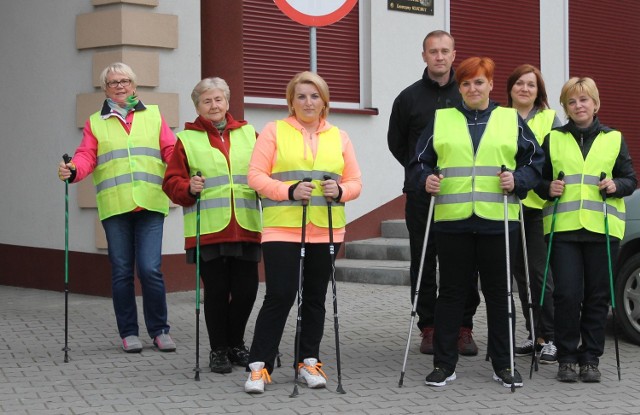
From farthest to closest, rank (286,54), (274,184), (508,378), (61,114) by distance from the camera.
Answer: (286,54) < (61,114) < (508,378) < (274,184)

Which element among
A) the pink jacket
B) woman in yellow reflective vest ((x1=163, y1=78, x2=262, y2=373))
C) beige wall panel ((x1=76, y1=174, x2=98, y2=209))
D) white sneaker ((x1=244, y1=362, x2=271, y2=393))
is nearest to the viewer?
white sneaker ((x1=244, y1=362, x2=271, y2=393))

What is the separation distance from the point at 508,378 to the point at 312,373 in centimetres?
119

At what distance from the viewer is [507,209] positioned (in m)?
7.27

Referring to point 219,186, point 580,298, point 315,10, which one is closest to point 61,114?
point 219,186

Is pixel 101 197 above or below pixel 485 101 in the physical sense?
below

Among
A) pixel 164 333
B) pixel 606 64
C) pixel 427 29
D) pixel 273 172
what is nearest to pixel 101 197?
pixel 164 333

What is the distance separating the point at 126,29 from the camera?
11219 millimetres

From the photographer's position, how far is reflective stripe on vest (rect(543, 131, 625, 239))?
7.59m

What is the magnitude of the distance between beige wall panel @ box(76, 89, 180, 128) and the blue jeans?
2.96 m

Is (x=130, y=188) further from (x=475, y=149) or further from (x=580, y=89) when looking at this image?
(x=580, y=89)

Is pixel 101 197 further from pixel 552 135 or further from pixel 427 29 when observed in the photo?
pixel 427 29

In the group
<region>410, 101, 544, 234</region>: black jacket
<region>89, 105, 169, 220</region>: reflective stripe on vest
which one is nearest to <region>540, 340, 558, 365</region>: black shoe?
<region>410, 101, 544, 234</region>: black jacket

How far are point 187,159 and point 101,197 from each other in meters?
1.09

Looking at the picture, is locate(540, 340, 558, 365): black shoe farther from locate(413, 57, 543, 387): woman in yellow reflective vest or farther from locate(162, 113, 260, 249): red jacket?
locate(162, 113, 260, 249): red jacket
